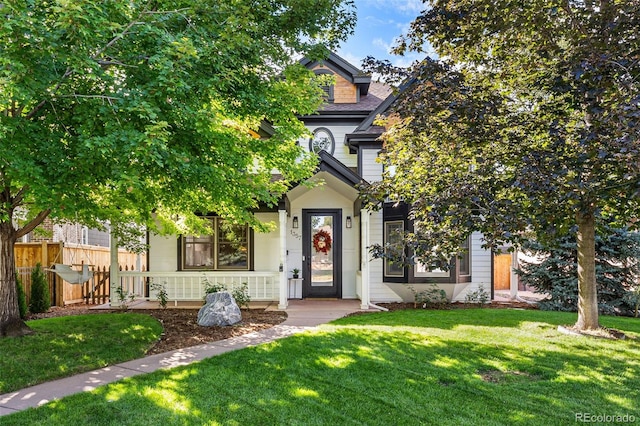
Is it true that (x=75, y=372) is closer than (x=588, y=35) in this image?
Yes

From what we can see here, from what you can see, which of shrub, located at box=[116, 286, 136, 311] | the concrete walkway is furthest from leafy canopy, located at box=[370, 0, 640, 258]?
shrub, located at box=[116, 286, 136, 311]

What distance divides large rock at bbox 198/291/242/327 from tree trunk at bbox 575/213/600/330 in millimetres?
6410

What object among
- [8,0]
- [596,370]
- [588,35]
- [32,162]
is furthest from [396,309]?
[8,0]

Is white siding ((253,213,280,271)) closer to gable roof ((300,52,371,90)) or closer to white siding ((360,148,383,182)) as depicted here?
white siding ((360,148,383,182))

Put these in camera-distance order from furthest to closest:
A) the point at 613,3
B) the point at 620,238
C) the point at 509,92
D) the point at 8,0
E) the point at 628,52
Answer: the point at 620,238
the point at 509,92
the point at 613,3
the point at 628,52
the point at 8,0

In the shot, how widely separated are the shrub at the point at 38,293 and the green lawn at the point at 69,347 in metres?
1.90

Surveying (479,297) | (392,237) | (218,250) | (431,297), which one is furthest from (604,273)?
(218,250)

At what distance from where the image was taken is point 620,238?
9.81 meters

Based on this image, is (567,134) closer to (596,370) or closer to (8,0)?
(596,370)

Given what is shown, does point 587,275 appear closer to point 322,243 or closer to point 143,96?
point 322,243

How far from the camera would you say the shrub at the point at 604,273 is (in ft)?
32.2

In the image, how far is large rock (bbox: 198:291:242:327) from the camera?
7.52 meters

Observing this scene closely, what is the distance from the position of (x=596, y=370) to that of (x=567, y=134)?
10.3 ft

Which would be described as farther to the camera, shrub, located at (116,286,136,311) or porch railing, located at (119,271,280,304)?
porch railing, located at (119,271,280,304)
